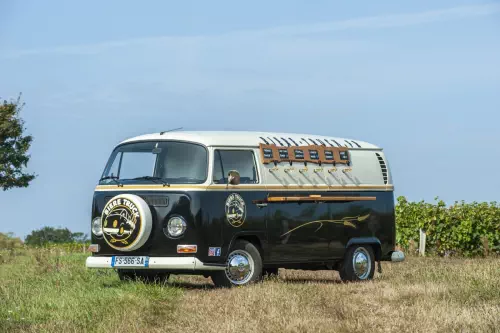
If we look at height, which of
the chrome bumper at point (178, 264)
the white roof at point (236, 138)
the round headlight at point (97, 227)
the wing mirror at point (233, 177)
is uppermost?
the white roof at point (236, 138)

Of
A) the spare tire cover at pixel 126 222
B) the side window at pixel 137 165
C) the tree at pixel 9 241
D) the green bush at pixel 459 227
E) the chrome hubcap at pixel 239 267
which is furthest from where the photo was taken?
the tree at pixel 9 241

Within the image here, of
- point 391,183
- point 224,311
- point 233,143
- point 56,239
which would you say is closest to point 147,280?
point 233,143

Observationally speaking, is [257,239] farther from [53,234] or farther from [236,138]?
[53,234]

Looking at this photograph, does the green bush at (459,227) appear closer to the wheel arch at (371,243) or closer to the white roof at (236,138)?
the wheel arch at (371,243)

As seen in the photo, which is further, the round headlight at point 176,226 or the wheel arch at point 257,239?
the wheel arch at point 257,239

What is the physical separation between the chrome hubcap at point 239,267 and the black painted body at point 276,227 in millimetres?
284

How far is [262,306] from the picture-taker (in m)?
13.1

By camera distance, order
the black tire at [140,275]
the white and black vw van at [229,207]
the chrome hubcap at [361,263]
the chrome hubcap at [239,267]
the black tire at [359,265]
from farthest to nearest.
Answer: the chrome hubcap at [361,263] < the black tire at [359,265] < the black tire at [140,275] < the chrome hubcap at [239,267] < the white and black vw van at [229,207]

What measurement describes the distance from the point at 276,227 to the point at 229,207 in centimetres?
132

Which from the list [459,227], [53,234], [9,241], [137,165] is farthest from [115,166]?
[53,234]

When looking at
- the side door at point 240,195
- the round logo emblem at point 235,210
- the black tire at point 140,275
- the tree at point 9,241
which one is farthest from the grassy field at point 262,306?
the tree at point 9,241

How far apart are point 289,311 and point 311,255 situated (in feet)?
18.0

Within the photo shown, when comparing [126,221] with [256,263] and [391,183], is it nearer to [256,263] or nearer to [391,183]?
[256,263]

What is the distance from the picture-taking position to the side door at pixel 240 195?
53.4ft
